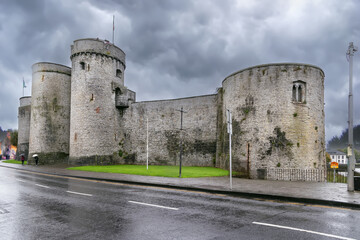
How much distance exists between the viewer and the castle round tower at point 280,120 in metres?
19.3

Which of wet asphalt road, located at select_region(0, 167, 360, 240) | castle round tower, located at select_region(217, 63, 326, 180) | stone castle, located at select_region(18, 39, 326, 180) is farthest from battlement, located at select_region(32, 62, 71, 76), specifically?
wet asphalt road, located at select_region(0, 167, 360, 240)

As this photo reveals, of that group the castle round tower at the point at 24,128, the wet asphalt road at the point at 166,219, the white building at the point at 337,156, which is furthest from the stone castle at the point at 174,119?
the white building at the point at 337,156

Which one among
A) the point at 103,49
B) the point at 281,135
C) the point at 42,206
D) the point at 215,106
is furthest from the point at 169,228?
the point at 103,49

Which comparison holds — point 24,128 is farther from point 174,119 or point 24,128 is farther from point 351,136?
point 351,136

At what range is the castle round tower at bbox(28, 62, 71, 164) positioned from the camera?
34.0m

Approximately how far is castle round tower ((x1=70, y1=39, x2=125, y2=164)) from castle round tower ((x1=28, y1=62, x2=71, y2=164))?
3.98 meters

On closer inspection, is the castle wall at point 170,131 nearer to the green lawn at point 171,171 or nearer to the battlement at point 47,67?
the green lawn at point 171,171

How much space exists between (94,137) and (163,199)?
79.4 ft

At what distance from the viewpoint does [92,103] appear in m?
31.7

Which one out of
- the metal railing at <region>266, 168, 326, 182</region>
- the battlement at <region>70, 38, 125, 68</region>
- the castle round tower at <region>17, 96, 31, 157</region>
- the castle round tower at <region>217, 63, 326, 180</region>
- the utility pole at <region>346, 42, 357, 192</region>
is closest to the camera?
the utility pole at <region>346, 42, 357, 192</region>

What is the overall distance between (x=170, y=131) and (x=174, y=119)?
1474 mm

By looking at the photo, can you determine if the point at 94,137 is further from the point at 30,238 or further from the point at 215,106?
the point at 30,238

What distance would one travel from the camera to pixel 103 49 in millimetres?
32594

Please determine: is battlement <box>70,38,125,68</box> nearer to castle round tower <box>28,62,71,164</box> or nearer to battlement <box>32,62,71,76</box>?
battlement <box>32,62,71,76</box>
